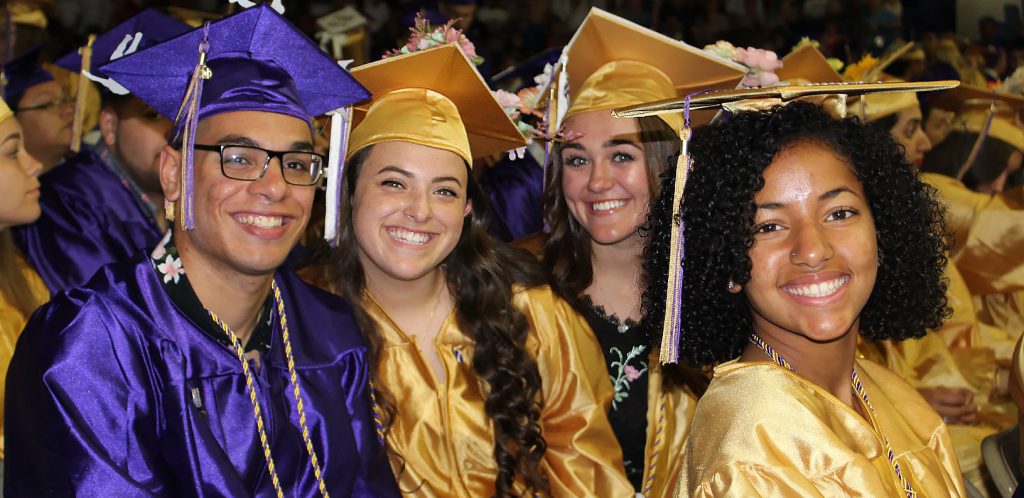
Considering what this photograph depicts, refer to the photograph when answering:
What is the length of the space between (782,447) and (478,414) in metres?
1.38

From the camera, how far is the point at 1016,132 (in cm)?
535

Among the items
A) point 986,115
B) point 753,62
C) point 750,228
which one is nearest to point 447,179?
point 750,228

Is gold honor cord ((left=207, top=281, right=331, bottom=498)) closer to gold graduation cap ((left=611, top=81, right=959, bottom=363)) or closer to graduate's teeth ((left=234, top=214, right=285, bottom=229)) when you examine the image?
graduate's teeth ((left=234, top=214, right=285, bottom=229))

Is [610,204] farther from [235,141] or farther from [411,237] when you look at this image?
[235,141]

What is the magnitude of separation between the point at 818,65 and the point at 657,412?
1854 millimetres

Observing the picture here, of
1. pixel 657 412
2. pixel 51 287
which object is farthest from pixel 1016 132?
pixel 51 287

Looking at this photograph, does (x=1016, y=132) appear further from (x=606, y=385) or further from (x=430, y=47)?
(x=430, y=47)

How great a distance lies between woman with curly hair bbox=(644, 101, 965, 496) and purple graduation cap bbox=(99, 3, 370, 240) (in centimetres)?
102

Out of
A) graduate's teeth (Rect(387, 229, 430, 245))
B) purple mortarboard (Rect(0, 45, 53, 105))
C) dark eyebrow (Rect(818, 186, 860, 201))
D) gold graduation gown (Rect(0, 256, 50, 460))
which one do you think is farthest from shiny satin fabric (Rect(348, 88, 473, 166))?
purple mortarboard (Rect(0, 45, 53, 105))

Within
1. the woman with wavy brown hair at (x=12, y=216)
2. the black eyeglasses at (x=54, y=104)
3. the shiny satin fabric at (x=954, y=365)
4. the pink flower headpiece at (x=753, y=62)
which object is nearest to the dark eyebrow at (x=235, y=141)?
the woman with wavy brown hair at (x=12, y=216)

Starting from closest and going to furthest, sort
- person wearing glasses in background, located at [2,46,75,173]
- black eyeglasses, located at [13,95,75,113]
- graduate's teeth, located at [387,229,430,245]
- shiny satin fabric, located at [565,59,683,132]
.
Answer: graduate's teeth, located at [387,229,430,245], shiny satin fabric, located at [565,59,683,132], person wearing glasses in background, located at [2,46,75,173], black eyeglasses, located at [13,95,75,113]

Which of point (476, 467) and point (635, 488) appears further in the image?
point (635, 488)

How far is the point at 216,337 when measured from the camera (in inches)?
99.6

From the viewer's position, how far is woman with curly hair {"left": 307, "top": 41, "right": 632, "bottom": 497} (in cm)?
304
